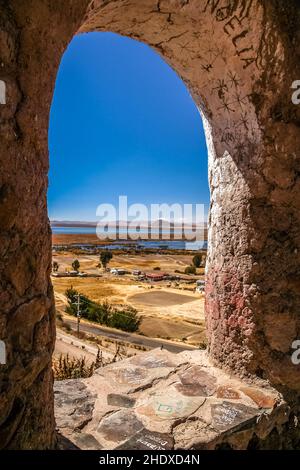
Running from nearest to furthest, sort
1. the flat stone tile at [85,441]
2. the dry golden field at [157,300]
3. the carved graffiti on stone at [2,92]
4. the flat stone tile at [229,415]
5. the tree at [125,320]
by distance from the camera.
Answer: the carved graffiti on stone at [2,92] → the flat stone tile at [85,441] → the flat stone tile at [229,415] → the dry golden field at [157,300] → the tree at [125,320]

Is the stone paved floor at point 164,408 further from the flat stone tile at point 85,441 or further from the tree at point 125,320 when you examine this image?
the tree at point 125,320

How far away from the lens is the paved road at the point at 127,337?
1818 cm

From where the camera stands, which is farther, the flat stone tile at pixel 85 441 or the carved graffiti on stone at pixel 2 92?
the flat stone tile at pixel 85 441

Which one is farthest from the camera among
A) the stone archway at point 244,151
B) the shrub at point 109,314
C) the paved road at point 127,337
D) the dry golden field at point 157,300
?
the shrub at point 109,314

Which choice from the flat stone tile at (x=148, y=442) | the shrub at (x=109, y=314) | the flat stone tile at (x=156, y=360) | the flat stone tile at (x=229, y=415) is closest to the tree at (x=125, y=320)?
the shrub at (x=109, y=314)

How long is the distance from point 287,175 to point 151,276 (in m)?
44.0

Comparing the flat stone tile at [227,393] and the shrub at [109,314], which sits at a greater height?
the flat stone tile at [227,393]

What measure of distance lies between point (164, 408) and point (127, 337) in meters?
20.1

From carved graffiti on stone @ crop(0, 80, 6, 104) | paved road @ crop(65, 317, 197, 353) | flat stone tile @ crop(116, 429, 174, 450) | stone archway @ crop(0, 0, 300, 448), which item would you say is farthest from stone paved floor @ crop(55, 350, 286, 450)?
paved road @ crop(65, 317, 197, 353)

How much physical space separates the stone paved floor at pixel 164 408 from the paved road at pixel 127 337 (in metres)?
15.7

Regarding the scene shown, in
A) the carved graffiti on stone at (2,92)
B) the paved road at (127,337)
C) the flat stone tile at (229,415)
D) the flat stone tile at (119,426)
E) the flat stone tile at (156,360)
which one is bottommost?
the paved road at (127,337)

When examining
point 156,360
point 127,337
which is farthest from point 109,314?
point 156,360

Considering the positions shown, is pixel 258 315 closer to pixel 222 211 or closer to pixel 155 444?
pixel 222 211

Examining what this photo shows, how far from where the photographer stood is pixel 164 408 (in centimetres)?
198
